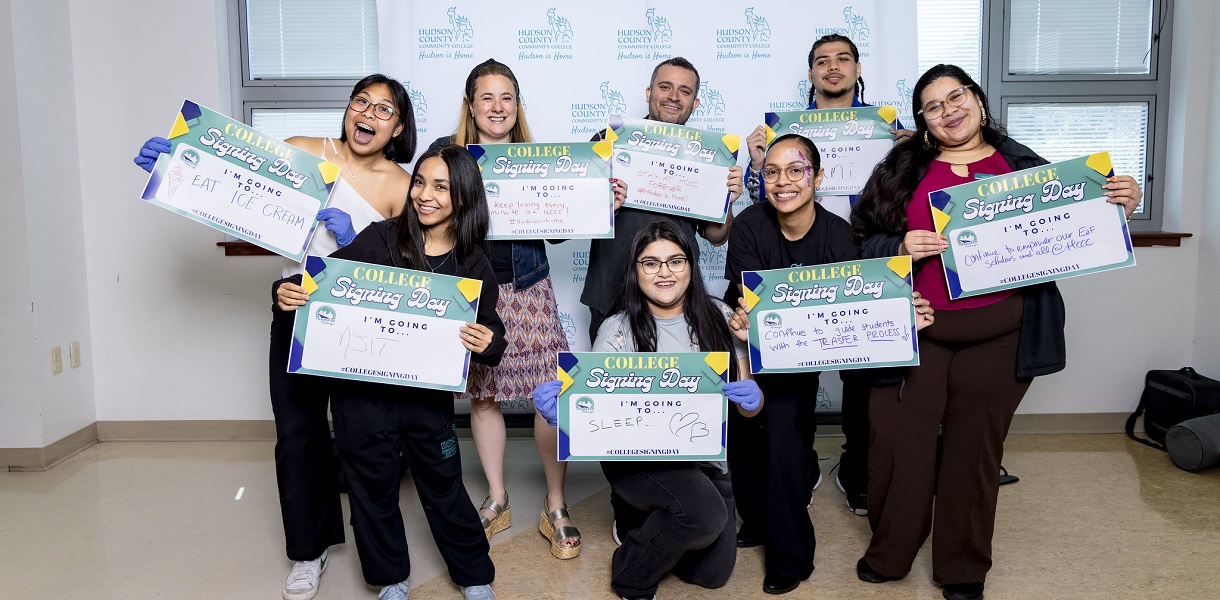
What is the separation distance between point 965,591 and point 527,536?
4.48 feet

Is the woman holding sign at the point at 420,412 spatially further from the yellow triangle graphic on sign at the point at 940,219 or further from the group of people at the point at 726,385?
the yellow triangle graphic on sign at the point at 940,219

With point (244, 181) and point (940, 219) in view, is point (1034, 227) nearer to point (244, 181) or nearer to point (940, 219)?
point (940, 219)

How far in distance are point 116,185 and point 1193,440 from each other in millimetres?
4754

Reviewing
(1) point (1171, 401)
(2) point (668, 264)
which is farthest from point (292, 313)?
(1) point (1171, 401)

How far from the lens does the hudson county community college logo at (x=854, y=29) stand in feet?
12.1

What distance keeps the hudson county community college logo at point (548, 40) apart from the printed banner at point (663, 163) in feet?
3.79

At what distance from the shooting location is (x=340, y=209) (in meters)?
2.32

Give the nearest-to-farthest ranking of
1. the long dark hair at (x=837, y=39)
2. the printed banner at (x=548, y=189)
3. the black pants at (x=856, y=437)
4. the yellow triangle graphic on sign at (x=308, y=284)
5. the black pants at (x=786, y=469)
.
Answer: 1. the yellow triangle graphic on sign at (x=308, y=284)
2. the black pants at (x=786, y=469)
3. the printed banner at (x=548, y=189)
4. the long dark hair at (x=837, y=39)
5. the black pants at (x=856, y=437)

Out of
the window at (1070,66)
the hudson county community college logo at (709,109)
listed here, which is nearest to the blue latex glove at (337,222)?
the hudson county community college logo at (709,109)

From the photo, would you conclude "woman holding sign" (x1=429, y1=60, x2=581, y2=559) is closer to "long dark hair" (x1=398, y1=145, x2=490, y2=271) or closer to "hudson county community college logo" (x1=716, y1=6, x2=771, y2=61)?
"long dark hair" (x1=398, y1=145, x2=490, y2=271)

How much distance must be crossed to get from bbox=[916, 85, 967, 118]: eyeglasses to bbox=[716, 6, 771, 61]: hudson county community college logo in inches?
62.7

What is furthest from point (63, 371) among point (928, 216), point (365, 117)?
point (928, 216)

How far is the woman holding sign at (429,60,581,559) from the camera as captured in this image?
2.64 metres

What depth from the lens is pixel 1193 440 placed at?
3383 mm
